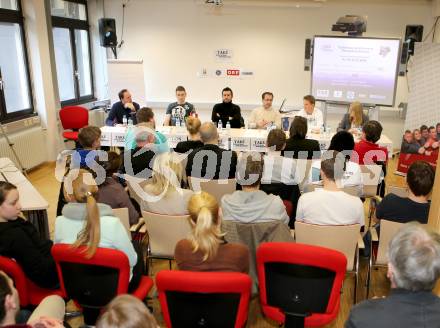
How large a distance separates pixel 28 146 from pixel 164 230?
14.7 feet

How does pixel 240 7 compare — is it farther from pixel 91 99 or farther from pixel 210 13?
pixel 91 99

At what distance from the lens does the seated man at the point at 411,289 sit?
1.46 meters

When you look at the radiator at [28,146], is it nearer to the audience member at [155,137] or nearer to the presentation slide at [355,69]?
the audience member at [155,137]

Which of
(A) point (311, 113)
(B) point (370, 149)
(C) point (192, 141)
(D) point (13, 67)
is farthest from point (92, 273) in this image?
(D) point (13, 67)

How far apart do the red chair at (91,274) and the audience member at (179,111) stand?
4.42 metres

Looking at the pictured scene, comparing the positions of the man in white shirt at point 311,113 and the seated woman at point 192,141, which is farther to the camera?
the man in white shirt at point 311,113

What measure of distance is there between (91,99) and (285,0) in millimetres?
4387

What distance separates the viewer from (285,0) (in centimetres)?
767

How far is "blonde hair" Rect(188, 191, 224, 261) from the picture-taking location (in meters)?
2.09

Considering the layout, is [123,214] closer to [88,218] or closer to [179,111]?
[88,218]

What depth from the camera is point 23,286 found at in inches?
89.7

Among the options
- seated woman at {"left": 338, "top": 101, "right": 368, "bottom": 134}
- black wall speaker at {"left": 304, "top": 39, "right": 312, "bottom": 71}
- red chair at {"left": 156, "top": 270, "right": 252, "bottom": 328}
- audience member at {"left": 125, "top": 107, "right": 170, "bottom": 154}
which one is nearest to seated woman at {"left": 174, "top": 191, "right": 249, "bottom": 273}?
red chair at {"left": 156, "top": 270, "right": 252, "bottom": 328}

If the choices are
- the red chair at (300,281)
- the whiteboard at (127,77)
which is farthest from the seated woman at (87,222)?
the whiteboard at (127,77)

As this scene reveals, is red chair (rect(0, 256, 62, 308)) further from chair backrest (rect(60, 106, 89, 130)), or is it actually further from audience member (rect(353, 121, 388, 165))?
chair backrest (rect(60, 106, 89, 130))
